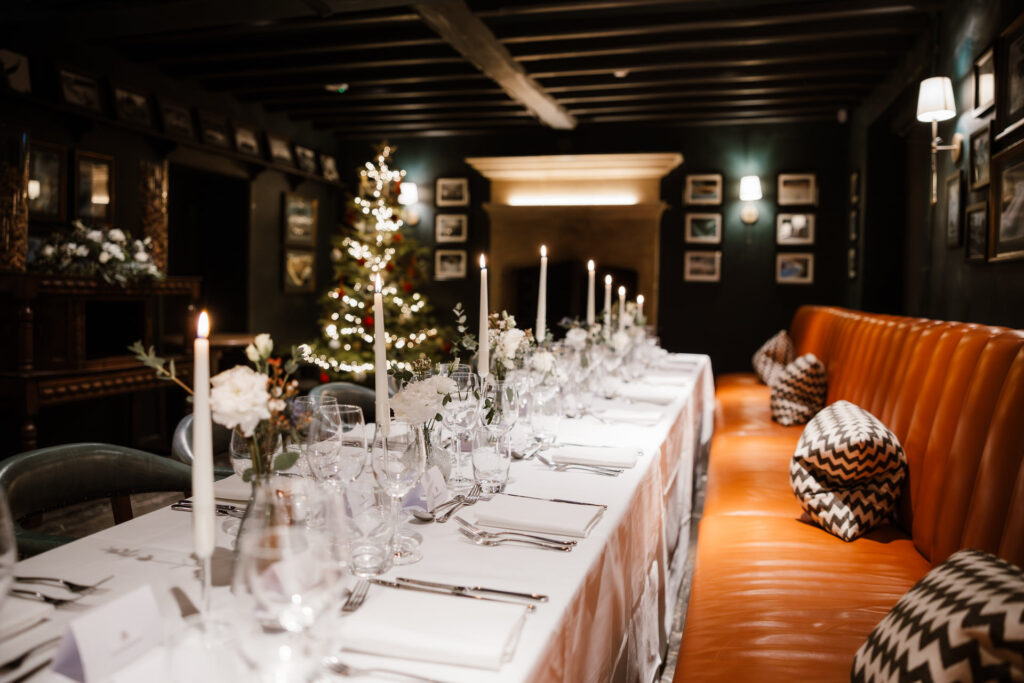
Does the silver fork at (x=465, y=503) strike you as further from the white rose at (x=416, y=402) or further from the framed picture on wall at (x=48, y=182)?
the framed picture on wall at (x=48, y=182)

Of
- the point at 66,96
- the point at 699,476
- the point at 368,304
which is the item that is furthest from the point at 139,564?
the point at 368,304

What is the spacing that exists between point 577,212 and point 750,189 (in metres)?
1.89

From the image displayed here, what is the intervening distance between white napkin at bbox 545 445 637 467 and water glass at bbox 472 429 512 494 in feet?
1.20

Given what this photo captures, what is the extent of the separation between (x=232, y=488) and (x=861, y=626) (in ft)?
4.84

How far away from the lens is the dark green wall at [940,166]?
362cm

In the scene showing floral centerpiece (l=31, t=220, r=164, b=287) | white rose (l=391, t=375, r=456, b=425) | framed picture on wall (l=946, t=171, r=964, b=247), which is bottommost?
white rose (l=391, t=375, r=456, b=425)

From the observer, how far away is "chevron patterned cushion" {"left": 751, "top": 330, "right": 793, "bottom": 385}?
5930 millimetres

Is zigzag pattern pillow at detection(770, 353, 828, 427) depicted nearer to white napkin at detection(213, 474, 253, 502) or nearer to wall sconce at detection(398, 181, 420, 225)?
white napkin at detection(213, 474, 253, 502)

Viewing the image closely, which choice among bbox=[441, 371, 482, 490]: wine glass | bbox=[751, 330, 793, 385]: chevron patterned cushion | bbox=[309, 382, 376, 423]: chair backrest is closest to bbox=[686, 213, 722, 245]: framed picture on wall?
bbox=[751, 330, 793, 385]: chevron patterned cushion

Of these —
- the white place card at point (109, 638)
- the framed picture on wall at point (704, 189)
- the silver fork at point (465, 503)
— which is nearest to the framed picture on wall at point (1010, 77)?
the silver fork at point (465, 503)

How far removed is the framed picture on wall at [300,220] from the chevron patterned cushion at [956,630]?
748cm

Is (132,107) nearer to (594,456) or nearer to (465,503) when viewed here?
(594,456)

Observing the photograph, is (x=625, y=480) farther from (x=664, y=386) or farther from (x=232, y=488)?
(x=664, y=386)

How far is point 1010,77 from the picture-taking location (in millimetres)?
3346
